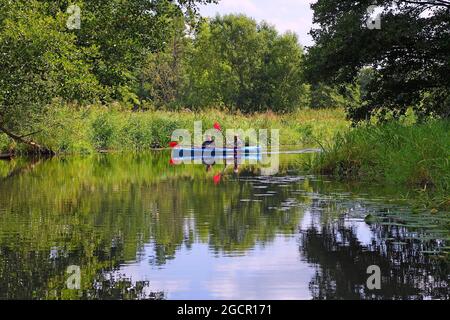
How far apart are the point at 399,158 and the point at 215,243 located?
30.7ft

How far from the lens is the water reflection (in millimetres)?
7387

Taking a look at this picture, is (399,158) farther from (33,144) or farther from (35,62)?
(33,144)

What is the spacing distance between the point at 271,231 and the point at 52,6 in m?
23.6

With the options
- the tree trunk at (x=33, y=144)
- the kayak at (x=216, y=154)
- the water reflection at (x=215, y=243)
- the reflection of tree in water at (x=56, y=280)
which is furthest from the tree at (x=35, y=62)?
the reflection of tree in water at (x=56, y=280)

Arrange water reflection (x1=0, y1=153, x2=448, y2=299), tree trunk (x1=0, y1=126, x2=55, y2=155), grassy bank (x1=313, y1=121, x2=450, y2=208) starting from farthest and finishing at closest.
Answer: tree trunk (x1=0, y1=126, x2=55, y2=155) → grassy bank (x1=313, y1=121, x2=450, y2=208) → water reflection (x1=0, y1=153, x2=448, y2=299)

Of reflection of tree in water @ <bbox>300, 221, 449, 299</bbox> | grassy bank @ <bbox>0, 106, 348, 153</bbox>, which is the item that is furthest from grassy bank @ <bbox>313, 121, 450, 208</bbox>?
grassy bank @ <bbox>0, 106, 348, 153</bbox>

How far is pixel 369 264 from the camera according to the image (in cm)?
854

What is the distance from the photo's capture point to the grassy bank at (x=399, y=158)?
1582cm

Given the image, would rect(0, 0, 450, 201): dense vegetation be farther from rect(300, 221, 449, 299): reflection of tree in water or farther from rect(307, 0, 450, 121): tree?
rect(300, 221, 449, 299): reflection of tree in water

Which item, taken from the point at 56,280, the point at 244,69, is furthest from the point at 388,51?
the point at 244,69

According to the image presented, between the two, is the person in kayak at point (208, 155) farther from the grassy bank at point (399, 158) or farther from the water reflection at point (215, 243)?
the water reflection at point (215, 243)

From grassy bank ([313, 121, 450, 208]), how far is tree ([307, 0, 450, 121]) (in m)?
2.47

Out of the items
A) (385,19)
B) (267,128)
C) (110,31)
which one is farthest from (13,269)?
(267,128)
